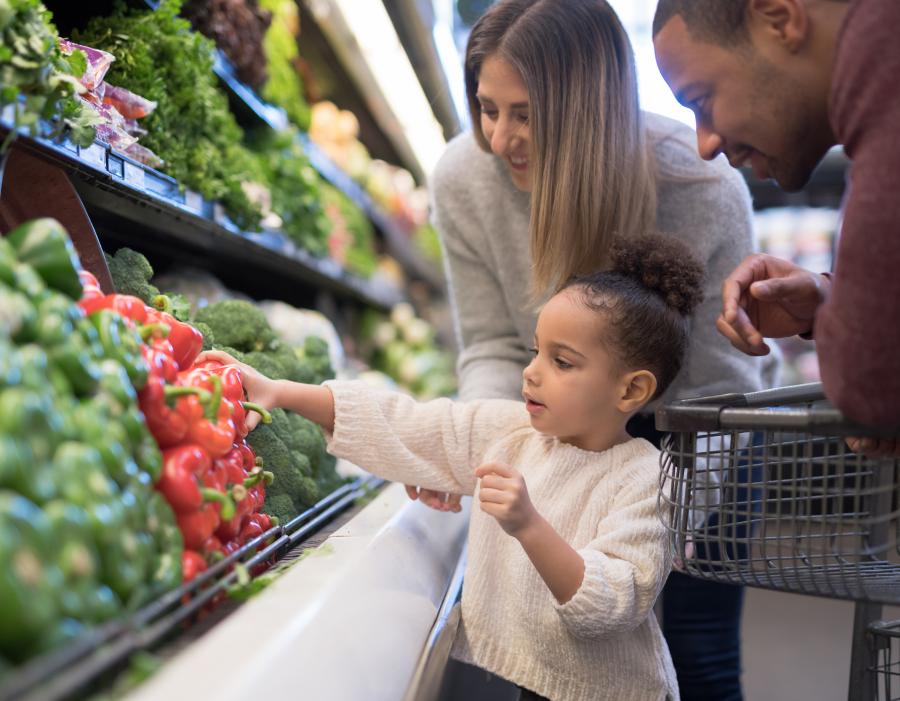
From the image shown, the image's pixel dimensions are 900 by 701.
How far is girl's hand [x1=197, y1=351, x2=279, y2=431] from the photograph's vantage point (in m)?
1.70

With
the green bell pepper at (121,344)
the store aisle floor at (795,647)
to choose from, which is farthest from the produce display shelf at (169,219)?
the store aisle floor at (795,647)

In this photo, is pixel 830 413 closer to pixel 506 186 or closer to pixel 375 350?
pixel 506 186

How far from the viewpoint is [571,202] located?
1984 mm

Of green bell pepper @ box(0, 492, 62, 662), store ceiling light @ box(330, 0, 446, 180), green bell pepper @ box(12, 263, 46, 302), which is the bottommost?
green bell pepper @ box(0, 492, 62, 662)

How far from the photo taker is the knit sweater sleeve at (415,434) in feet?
6.29

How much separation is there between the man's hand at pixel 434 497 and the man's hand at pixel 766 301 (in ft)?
2.43

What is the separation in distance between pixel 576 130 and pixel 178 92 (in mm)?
1111

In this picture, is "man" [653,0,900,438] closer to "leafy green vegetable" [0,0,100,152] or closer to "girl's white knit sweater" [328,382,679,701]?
"girl's white knit sweater" [328,382,679,701]

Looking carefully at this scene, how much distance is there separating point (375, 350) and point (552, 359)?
396 cm

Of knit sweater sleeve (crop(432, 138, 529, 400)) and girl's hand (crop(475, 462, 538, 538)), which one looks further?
knit sweater sleeve (crop(432, 138, 529, 400))

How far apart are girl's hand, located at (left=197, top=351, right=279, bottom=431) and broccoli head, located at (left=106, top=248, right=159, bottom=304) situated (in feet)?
0.84

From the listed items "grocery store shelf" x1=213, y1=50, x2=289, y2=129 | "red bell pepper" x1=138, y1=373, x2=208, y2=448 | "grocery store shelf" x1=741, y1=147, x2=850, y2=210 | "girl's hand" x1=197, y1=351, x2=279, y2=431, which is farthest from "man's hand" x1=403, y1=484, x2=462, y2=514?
"grocery store shelf" x1=741, y1=147, x2=850, y2=210

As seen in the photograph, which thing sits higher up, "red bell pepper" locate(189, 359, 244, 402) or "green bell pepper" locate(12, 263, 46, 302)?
"green bell pepper" locate(12, 263, 46, 302)

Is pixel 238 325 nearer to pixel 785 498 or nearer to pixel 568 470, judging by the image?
pixel 568 470
